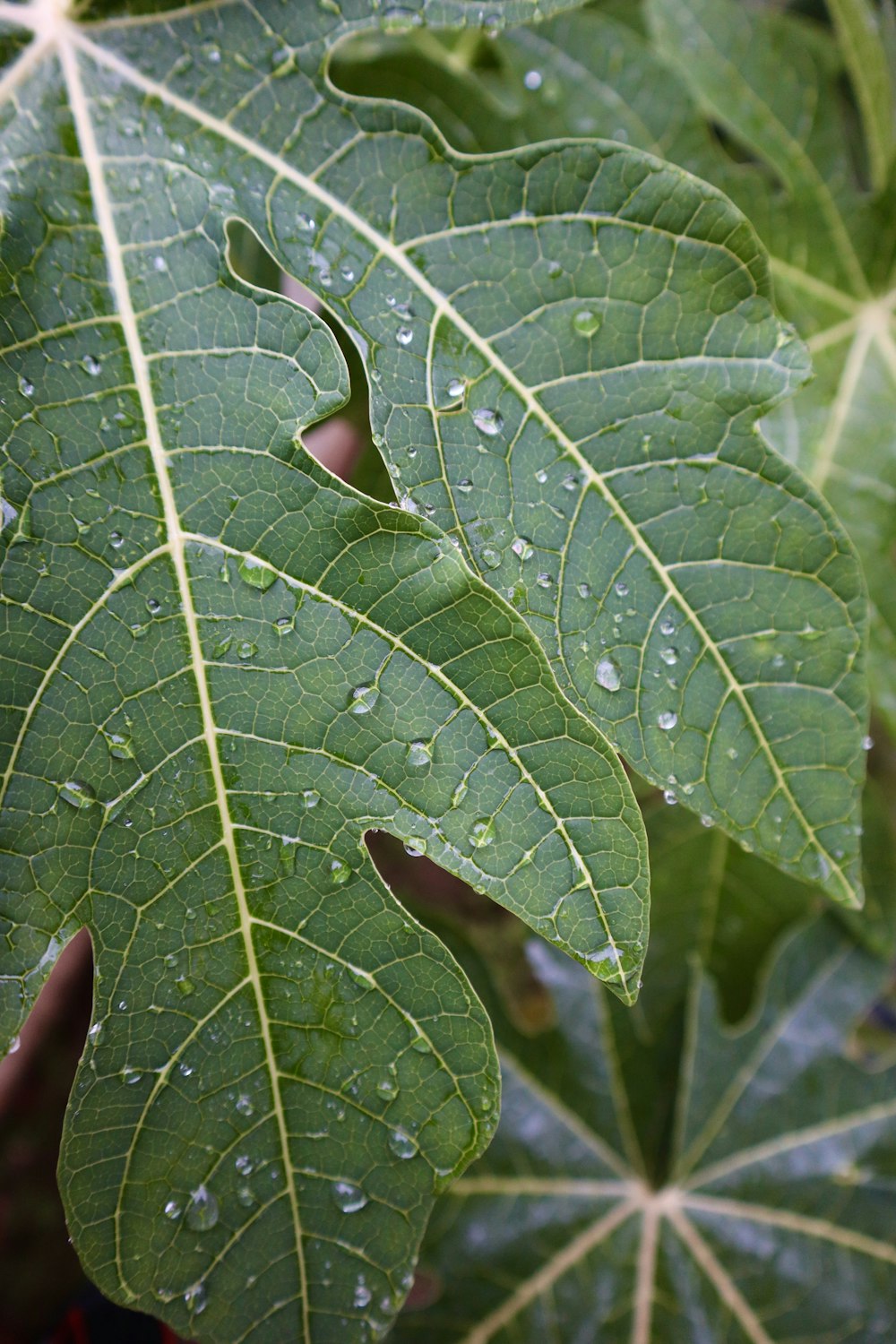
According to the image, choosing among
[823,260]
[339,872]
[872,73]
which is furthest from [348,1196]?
[872,73]

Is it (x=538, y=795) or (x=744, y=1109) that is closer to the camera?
(x=538, y=795)

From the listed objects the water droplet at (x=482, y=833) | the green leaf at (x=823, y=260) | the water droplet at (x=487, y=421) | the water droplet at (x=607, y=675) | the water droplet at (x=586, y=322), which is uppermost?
Result: the green leaf at (x=823, y=260)

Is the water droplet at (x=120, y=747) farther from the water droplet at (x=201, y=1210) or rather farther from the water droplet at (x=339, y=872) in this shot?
the water droplet at (x=201, y=1210)

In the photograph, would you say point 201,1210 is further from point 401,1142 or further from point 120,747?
point 120,747

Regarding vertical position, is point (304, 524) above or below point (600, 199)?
below

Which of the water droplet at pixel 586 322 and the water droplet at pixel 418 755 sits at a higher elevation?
the water droplet at pixel 586 322

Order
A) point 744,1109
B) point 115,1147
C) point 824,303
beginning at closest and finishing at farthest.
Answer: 1. point 115,1147
2. point 824,303
3. point 744,1109

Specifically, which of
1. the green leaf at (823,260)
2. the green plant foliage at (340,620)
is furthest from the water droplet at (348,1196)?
the green leaf at (823,260)

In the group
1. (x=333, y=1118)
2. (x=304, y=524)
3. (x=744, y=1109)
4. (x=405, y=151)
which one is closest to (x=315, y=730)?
(x=304, y=524)

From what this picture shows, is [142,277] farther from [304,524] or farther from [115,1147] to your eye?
[115,1147]
